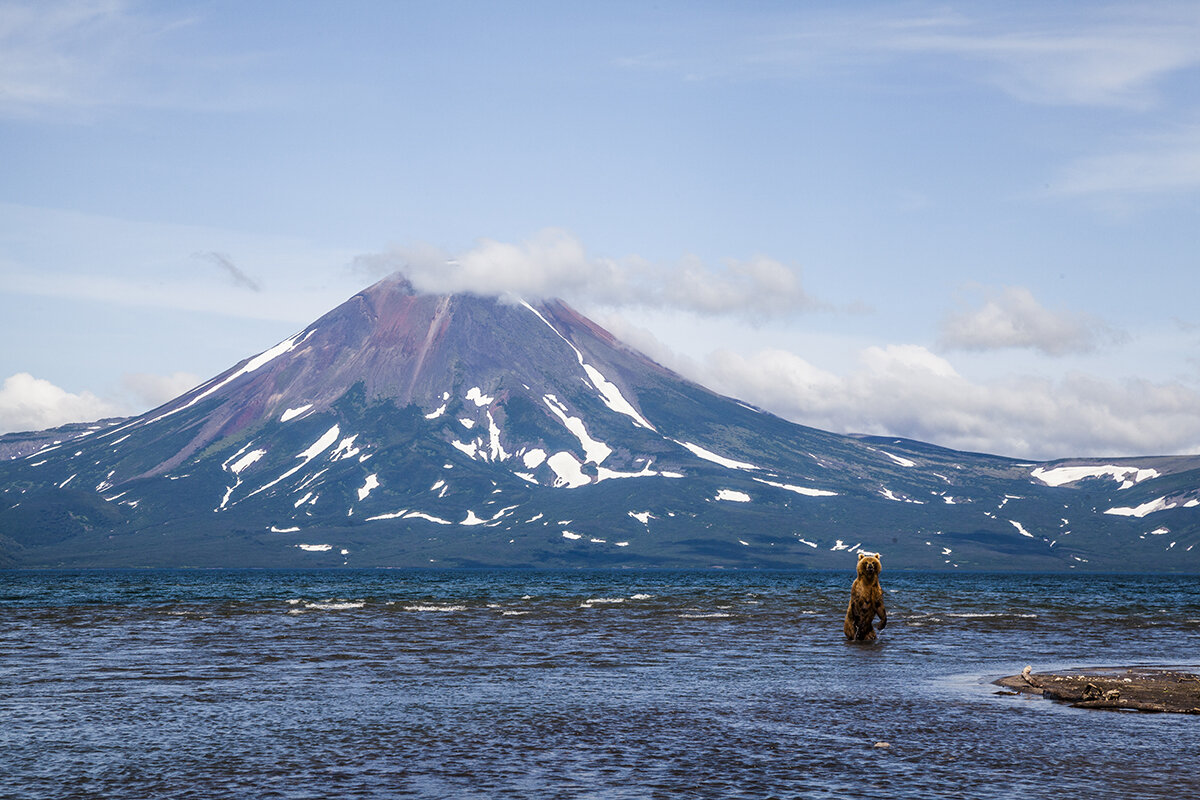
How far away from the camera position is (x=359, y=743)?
918 inches

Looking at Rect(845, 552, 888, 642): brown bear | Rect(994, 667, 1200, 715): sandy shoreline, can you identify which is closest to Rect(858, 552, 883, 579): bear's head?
Rect(845, 552, 888, 642): brown bear

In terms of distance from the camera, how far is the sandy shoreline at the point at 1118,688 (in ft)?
91.9

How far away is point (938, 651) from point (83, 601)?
74996 mm

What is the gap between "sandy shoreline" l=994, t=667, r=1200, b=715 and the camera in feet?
91.9

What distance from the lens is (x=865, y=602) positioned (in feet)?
149

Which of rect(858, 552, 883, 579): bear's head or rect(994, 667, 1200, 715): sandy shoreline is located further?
rect(858, 552, 883, 579): bear's head

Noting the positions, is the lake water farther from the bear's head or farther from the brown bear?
the bear's head

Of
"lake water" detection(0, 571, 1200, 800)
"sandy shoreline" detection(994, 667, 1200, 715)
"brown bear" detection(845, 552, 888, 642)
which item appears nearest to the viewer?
"lake water" detection(0, 571, 1200, 800)

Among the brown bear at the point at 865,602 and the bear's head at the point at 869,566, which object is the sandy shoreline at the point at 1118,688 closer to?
the bear's head at the point at 869,566

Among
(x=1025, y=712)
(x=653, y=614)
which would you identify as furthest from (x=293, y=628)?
(x=1025, y=712)

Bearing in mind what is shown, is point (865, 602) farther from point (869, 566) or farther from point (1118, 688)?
point (1118, 688)

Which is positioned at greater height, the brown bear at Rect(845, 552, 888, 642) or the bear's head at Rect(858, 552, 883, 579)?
the bear's head at Rect(858, 552, 883, 579)

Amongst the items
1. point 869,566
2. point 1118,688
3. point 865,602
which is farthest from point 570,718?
point 865,602

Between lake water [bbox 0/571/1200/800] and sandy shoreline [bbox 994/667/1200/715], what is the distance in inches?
37.1
